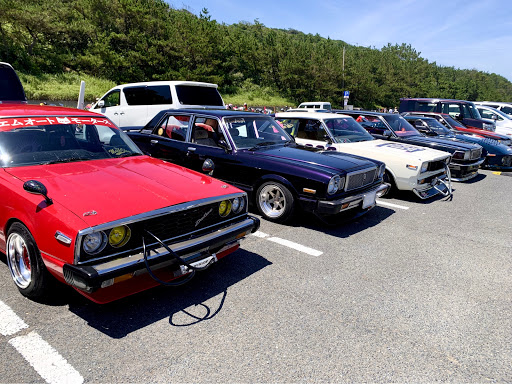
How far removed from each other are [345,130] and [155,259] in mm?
5507

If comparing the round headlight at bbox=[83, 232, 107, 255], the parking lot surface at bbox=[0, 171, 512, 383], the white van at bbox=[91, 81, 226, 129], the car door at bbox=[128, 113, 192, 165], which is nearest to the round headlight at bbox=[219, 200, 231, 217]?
the parking lot surface at bbox=[0, 171, 512, 383]

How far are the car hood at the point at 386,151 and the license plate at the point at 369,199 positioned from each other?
1.60 metres

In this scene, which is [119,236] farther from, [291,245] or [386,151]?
[386,151]

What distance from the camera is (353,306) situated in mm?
3131

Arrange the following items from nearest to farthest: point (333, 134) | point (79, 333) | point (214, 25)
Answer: point (79, 333), point (333, 134), point (214, 25)

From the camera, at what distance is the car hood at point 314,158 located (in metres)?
4.94

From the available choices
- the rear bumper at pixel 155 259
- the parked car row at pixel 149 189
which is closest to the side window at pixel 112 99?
the parked car row at pixel 149 189

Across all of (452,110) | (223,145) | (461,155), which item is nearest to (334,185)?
(223,145)

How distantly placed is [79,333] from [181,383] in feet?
3.14

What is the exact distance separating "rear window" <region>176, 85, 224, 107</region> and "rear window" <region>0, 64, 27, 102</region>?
343 centimetres

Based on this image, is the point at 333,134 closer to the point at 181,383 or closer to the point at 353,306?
the point at 353,306

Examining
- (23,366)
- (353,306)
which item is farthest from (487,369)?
(23,366)

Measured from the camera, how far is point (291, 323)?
2.84 meters

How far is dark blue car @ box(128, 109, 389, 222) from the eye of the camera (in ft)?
15.7
